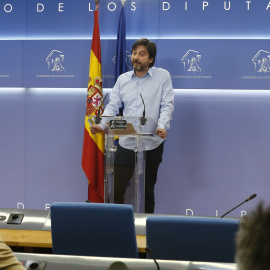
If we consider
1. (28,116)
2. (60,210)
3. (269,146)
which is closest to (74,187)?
(28,116)

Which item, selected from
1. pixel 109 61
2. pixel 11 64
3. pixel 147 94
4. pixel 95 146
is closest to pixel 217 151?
pixel 147 94

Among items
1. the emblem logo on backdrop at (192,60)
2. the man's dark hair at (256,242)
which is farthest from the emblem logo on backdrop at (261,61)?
the man's dark hair at (256,242)

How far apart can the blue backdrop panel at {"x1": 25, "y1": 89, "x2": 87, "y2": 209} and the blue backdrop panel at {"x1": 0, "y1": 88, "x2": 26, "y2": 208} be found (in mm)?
81

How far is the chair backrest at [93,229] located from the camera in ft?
7.73

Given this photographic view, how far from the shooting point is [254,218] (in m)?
0.69

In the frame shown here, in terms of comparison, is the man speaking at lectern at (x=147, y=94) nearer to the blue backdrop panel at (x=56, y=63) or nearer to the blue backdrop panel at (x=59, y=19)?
the blue backdrop panel at (x=56, y=63)

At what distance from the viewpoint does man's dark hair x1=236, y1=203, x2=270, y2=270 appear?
0.66 m

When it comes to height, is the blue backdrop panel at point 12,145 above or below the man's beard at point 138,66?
below

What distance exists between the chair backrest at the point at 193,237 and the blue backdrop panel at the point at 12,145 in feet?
13.1

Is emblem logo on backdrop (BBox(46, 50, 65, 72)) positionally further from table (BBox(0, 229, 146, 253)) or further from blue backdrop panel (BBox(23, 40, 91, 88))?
table (BBox(0, 229, 146, 253))

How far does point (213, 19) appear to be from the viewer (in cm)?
557

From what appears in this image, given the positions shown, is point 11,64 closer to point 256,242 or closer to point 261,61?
point 261,61

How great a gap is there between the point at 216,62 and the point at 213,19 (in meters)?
0.53

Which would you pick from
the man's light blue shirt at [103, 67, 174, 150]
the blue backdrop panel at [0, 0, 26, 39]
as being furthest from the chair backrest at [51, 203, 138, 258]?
the blue backdrop panel at [0, 0, 26, 39]
